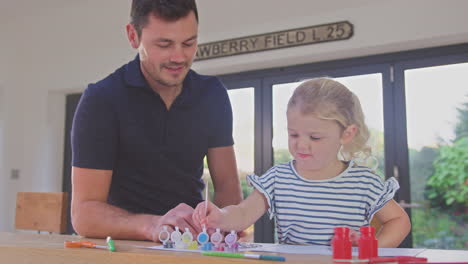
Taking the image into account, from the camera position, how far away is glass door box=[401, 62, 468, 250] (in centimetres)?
300

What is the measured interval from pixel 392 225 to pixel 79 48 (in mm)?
3971

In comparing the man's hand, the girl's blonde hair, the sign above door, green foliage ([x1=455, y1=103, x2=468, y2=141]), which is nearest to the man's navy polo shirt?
the man's hand

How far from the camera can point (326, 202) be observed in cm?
108

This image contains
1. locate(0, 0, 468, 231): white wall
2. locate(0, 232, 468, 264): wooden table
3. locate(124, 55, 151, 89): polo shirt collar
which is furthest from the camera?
locate(0, 0, 468, 231): white wall

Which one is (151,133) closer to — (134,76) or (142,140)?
(142,140)

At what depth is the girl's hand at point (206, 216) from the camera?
966 mm

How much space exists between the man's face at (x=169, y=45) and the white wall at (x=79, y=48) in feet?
6.53

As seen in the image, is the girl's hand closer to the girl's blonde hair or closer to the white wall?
the girl's blonde hair

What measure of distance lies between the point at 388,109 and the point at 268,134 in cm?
92

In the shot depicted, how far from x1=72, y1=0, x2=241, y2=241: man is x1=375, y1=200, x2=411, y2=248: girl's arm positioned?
56 centimetres

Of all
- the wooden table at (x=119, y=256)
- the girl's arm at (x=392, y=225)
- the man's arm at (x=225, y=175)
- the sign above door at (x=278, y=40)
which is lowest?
the wooden table at (x=119, y=256)

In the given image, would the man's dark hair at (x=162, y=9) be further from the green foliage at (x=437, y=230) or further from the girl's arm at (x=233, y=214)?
the green foliage at (x=437, y=230)

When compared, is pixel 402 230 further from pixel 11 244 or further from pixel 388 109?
pixel 388 109

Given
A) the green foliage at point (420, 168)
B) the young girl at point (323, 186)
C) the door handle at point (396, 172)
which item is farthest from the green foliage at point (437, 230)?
the young girl at point (323, 186)
